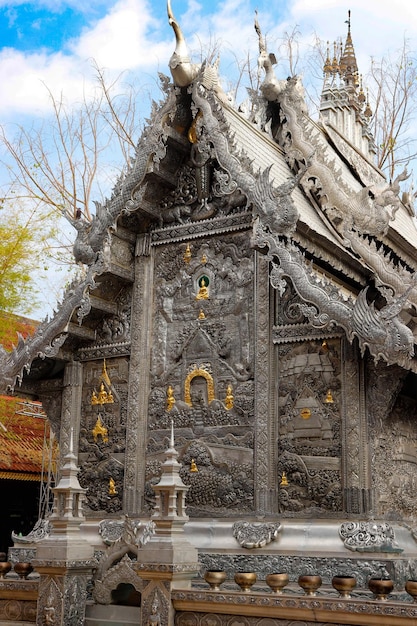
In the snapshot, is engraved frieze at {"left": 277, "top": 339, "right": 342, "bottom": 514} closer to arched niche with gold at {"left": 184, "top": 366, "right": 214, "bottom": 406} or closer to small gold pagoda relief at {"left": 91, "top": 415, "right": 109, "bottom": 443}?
arched niche with gold at {"left": 184, "top": 366, "right": 214, "bottom": 406}

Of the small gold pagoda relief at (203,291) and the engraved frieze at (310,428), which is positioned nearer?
the engraved frieze at (310,428)

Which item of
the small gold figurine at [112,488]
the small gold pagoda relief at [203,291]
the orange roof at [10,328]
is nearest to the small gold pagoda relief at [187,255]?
the small gold pagoda relief at [203,291]

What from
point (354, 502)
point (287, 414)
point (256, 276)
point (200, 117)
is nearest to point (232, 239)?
point (256, 276)

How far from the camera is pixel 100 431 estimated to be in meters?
9.58

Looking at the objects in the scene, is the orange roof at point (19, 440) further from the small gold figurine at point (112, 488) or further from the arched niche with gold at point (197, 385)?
the arched niche with gold at point (197, 385)

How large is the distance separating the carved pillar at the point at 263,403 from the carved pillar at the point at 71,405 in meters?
2.38

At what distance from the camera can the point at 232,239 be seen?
362 inches

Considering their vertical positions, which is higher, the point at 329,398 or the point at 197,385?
the point at 197,385

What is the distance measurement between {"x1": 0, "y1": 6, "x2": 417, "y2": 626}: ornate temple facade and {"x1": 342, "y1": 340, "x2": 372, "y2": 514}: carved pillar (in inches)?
0.6

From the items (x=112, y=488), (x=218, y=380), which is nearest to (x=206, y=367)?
(x=218, y=380)

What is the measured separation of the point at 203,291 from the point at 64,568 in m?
3.32

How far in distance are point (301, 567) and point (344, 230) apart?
14.2 feet

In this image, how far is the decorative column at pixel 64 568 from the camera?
24.7ft

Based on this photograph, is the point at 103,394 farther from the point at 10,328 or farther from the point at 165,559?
the point at 10,328
